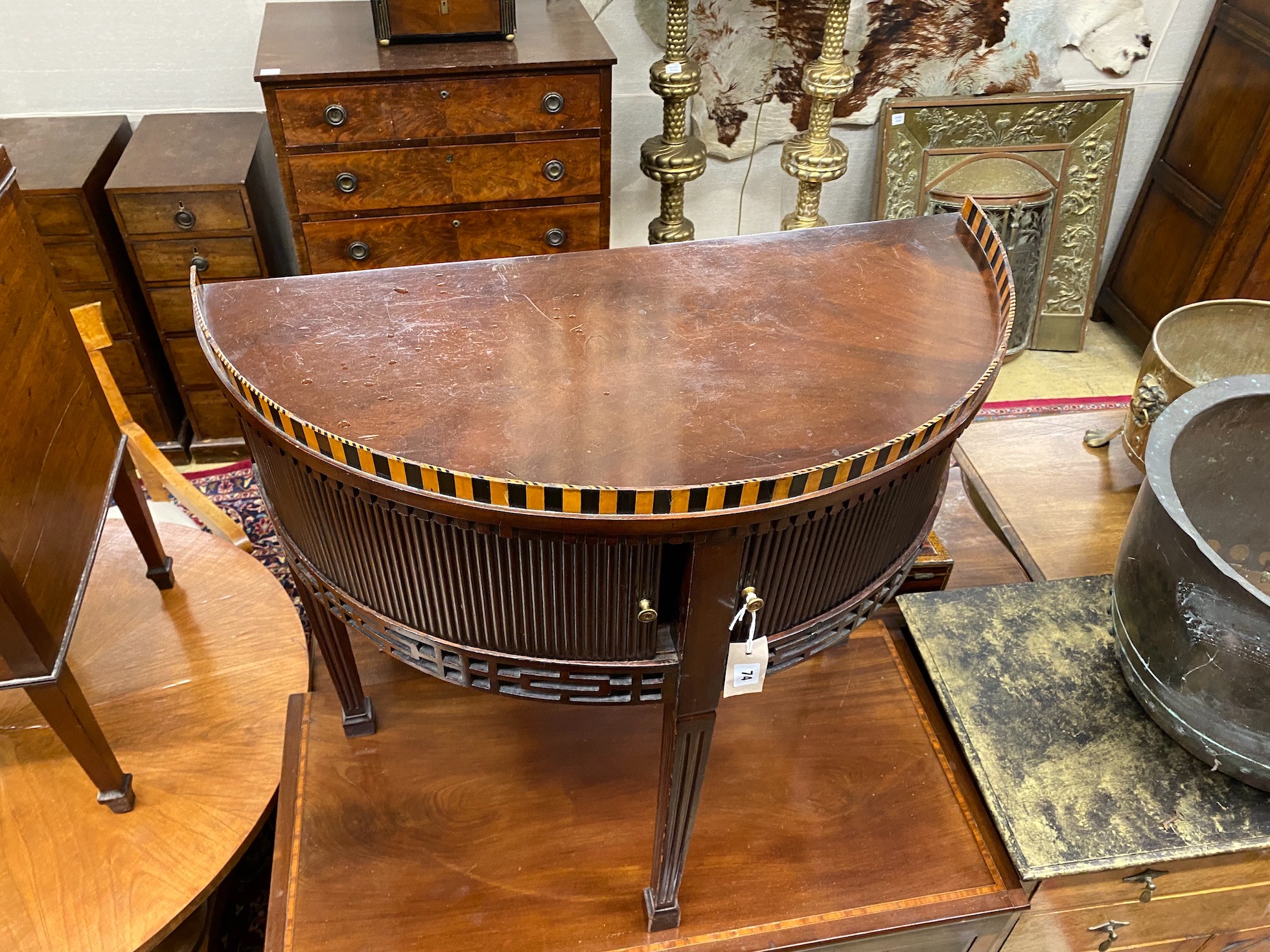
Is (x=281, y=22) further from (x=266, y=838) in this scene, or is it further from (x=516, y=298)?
(x=266, y=838)

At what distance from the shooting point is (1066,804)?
136 cm

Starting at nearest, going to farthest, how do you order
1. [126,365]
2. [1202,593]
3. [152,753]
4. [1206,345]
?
1. [1202,593]
2. [152,753]
3. [1206,345]
4. [126,365]

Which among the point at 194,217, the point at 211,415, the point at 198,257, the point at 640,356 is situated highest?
the point at 640,356

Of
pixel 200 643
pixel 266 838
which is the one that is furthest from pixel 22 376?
pixel 266 838

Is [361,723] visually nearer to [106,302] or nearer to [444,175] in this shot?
[444,175]

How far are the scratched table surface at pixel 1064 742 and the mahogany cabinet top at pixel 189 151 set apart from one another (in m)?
1.97

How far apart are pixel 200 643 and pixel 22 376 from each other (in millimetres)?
720

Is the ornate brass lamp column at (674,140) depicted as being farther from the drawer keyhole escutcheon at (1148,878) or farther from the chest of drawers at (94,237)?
the drawer keyhole escutcheon at (1148,878)

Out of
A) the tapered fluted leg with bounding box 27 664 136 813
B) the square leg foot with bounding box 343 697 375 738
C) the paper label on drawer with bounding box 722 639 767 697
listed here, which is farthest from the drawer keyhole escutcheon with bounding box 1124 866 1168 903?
the tapered fluted leg with bounding box 27 664 136 813

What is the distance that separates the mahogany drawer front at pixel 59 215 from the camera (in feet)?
7.31

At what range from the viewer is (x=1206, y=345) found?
2.03 m

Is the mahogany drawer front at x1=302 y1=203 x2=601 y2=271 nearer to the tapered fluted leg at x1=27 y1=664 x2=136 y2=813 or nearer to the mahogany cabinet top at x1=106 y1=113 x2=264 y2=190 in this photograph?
the mahogany cabinet top at x1=106 y1=113 x2=264 y2=190

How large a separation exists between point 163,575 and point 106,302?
0.92m

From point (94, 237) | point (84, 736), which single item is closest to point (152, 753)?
point (84, 736)
